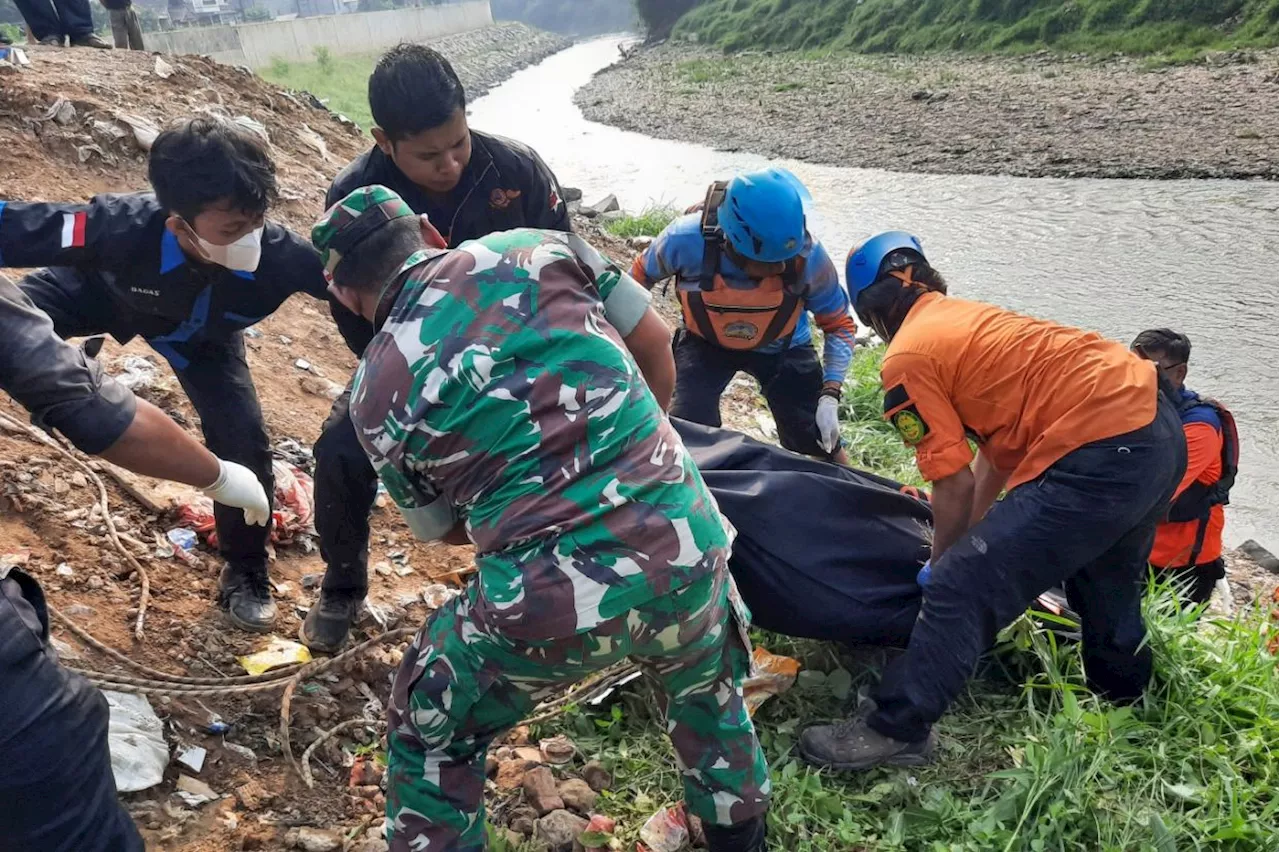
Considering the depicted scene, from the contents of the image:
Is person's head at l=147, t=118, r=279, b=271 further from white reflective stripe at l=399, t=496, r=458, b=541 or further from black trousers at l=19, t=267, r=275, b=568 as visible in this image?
white reflective stripe at l=399, t=496, r=458, b=541

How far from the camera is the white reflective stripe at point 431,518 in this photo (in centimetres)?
193

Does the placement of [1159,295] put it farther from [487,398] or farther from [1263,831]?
[487,398]

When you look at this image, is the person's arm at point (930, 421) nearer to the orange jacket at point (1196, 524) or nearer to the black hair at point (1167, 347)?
the orange jacket at point (1196, 524)

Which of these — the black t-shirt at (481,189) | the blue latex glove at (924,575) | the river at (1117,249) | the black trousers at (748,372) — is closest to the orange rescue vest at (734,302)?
the black trousers at (748,372)

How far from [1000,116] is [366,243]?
575 inches

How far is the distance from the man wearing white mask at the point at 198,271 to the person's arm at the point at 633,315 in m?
1.06

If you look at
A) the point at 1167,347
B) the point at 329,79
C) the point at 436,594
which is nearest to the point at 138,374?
the point at 436,594

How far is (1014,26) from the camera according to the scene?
66.0 ft

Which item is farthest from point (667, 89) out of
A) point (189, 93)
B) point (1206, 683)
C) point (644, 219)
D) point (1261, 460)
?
point (1206, 683)

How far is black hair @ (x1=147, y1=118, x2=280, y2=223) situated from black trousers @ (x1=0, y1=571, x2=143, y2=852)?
3.75ft

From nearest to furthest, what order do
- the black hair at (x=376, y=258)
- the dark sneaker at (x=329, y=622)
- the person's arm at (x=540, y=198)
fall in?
the black hair at (x=376, y=258) → the dark sneaker at (x=329, y=622) → the person's arm at (x=540, y=198)

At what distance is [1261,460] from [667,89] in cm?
2135

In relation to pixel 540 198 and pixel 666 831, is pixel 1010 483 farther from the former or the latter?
pixel 540 198

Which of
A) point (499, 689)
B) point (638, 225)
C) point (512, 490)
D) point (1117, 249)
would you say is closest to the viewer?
point (512, 490)
